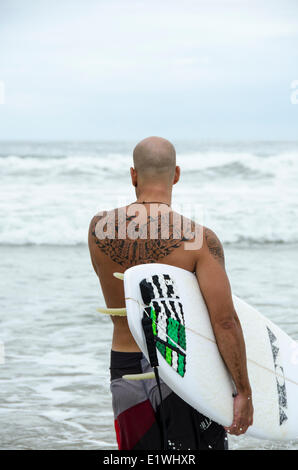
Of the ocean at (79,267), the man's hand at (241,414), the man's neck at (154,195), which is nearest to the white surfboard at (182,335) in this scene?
the man's hand at (241,414)

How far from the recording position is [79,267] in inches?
381

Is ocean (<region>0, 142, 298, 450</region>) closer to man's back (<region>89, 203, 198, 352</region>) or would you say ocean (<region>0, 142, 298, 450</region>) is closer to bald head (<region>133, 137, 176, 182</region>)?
man's back (<region>89, 203, 198, 352</region>)

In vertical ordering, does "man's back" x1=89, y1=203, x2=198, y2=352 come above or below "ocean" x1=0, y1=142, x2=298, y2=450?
above

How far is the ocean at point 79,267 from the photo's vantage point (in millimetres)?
4340

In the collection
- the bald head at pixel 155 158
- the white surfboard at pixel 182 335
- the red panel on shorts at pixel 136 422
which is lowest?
the red panel on shorts at pixel 136 422

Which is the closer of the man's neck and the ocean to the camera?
the man's neck

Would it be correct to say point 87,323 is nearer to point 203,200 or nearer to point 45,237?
point 45,237

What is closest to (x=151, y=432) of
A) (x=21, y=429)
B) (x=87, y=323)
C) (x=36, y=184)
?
(x=21, y=429)

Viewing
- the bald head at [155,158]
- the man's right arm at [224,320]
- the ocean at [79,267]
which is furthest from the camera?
the ocean at [79,267]

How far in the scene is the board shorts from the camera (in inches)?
87.0

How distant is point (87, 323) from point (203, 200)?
11101mm

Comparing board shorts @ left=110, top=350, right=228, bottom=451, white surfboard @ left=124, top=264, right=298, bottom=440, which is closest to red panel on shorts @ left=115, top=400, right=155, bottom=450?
board shorts @ left=110, top=350, right=228, bottom=451

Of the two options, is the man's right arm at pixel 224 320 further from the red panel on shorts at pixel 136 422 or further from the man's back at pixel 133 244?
the red panel on shorts at pixel 136 422

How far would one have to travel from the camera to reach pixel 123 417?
2.27 meters
